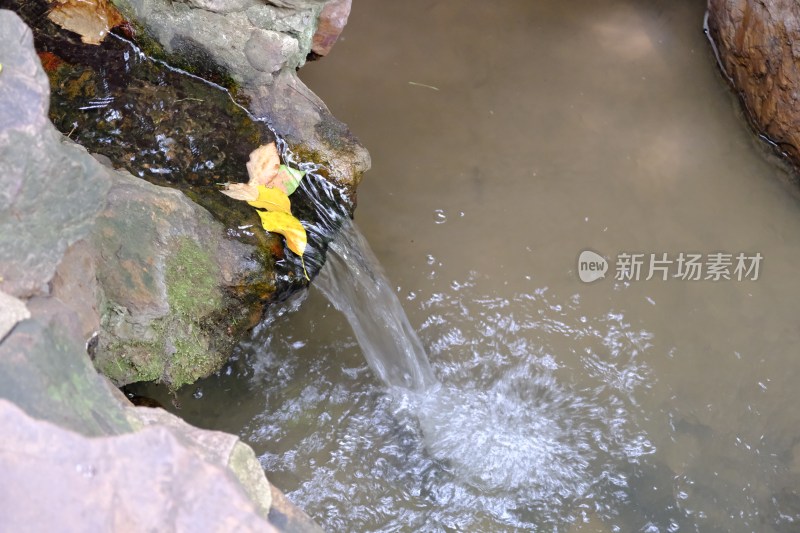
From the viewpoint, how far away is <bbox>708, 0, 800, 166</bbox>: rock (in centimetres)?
300

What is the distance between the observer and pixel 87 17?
244 cm

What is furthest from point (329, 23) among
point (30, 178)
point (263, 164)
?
point (30, 178)

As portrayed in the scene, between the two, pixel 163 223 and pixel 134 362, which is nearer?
pixel 163 223

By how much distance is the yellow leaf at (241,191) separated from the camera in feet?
7.22

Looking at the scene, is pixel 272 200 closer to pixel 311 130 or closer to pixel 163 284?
pixel 311 130

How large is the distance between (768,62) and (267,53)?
6.71ft

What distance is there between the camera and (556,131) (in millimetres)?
3125

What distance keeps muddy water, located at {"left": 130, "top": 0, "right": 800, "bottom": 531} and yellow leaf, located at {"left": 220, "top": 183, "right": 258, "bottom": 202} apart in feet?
1.71

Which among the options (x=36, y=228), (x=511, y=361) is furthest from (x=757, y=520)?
(x=36, y=228)

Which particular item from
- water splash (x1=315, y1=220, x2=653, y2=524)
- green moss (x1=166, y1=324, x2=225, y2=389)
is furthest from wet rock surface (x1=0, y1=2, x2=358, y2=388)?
water splash (x1=315, y1=220, x2=653, y2=524)

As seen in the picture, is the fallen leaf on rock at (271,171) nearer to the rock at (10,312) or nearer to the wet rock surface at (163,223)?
the wet rock surface at (163,223)

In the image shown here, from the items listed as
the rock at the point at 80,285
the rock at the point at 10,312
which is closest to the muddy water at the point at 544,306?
the rock at the point at 80,285

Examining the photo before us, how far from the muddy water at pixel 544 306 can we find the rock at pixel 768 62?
0.09 metres

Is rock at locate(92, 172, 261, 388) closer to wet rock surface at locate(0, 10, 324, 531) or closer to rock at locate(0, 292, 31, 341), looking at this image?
wet rock surface at locate(0, 10, 324, 531)
